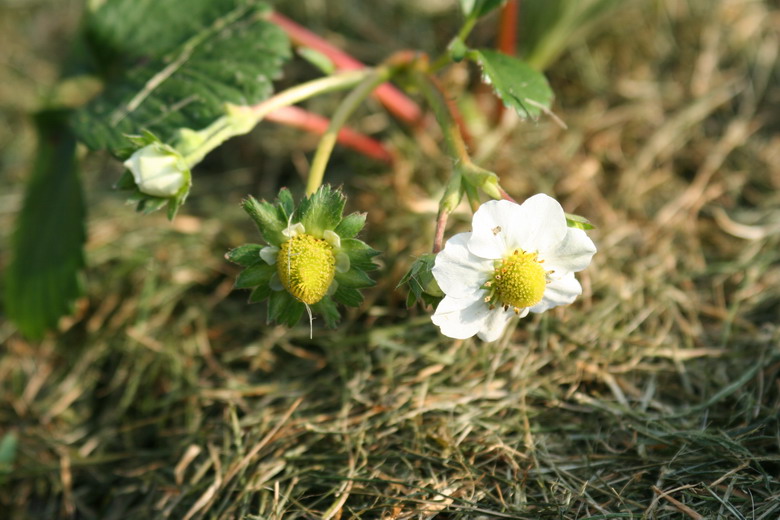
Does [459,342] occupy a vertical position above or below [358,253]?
below

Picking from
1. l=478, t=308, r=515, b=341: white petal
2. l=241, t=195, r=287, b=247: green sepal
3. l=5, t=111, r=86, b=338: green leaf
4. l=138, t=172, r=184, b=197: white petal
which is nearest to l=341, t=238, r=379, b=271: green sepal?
l=241, t=195, r=287, b=247: green sepal

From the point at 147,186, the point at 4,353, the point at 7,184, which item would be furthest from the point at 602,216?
the point at 7,184

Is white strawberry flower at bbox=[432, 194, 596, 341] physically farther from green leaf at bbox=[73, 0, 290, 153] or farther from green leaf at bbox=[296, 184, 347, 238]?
green leaf at bbox=[73, 0, 290, 153]

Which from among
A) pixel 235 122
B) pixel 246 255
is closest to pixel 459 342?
pixel 246 255

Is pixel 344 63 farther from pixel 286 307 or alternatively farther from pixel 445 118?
pixel 286 307

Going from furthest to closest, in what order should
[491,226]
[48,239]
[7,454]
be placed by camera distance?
[48,239] → [7,454] → [491,226]

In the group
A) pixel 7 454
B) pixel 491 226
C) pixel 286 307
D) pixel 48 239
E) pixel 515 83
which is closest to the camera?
pixel 491 226

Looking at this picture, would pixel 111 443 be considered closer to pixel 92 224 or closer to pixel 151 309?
pixel 151 309
